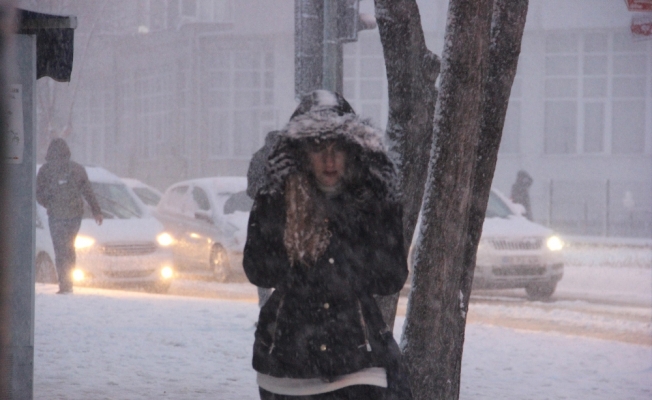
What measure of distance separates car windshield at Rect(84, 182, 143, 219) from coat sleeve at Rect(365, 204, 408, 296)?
444 inches

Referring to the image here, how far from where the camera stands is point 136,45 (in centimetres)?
3775

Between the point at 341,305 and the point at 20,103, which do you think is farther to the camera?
the point at 20,103

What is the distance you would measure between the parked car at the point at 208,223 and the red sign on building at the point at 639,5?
9.16 meters

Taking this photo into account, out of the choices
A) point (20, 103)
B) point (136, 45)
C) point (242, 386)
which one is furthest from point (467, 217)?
point (136, 45)

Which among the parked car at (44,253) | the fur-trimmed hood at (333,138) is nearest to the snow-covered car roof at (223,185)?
the parked car at (44,253)

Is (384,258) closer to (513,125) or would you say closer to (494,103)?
(494,103)

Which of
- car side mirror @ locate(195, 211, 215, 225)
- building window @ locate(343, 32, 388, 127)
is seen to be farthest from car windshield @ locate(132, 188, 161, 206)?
building window @ locate(343, 32, 388, 127)

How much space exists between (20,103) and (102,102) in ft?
117

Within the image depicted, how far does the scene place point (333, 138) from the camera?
3383 millimetres

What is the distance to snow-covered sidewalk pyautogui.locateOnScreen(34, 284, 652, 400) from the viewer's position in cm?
678

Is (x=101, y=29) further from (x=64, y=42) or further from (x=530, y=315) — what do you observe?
(x=64, y=42)

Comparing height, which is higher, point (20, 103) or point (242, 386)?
point (20, 103)

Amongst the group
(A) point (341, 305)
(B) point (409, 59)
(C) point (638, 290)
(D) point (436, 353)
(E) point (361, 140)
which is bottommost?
(C) point (638, 290)

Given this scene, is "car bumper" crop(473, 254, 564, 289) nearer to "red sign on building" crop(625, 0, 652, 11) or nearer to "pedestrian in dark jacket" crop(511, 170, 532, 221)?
"red sign on building" crop(625, 0, 652, 11)
